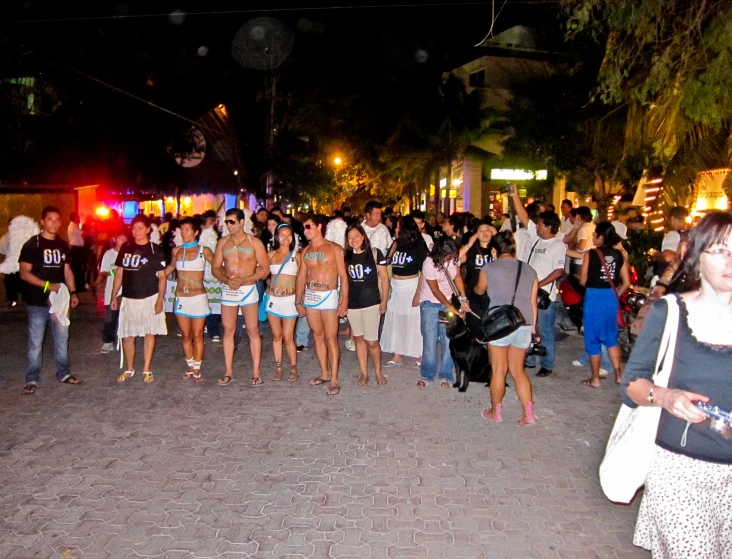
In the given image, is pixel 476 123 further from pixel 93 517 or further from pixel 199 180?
pixel 93 517

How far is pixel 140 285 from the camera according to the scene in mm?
7621

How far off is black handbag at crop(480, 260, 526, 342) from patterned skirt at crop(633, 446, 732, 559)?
3.24 meters

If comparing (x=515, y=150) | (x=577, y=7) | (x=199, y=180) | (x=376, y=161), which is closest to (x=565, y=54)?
(x=515, y=150)

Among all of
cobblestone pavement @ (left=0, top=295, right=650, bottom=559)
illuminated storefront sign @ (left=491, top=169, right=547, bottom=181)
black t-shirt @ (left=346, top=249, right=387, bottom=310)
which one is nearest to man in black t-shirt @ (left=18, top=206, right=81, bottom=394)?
cobblestone pavement @ (left=0, top=295, right=650, bottom=559)

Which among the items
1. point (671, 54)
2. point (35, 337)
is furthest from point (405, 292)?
point (671, 54)

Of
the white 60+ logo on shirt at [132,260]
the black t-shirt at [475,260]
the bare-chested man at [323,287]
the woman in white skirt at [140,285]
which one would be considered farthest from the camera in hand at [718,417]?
the white 60+ logo on shirt at [132,260]

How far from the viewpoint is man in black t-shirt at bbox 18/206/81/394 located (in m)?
7.23

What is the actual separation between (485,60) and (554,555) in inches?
1507

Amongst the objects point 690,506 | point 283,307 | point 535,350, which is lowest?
point 535,350

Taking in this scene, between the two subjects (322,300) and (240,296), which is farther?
(240,296)

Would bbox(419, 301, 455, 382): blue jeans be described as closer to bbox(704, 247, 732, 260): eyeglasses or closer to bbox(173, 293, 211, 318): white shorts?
bbox(173, 293, 211, 318): white shorts

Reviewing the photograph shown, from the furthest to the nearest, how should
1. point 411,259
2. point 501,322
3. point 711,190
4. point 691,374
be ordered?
point 711,190 < point 411,259 < point 501,322 < point 691,374

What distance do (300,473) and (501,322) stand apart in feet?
7.19

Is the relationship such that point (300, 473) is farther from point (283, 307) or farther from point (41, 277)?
point (41, 277)
